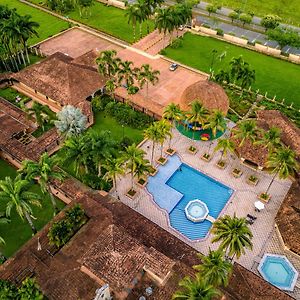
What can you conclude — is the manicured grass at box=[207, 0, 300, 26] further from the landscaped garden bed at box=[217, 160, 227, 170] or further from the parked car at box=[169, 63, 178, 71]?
the landscaped garden bed at box=[217, 160, 227, 170]

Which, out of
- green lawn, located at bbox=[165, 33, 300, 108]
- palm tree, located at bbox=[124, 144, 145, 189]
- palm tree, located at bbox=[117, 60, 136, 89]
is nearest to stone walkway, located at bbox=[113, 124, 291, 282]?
palm tree, located at bbox=[124, 144, 145, 189]

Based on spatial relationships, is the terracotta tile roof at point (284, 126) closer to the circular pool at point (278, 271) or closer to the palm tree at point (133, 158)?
the circular pool at point (278, 271)

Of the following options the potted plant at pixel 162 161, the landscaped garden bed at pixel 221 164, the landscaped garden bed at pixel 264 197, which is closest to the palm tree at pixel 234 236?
the landscaped garden bed at pixel 264 197

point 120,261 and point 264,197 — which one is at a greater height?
point 264,197

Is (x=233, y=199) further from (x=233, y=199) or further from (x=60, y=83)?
(x=60, y=83)

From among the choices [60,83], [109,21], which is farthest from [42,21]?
[60,83]

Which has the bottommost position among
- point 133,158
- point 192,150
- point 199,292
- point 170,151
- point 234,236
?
point 199,292

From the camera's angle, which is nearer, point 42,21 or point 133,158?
point 133,158

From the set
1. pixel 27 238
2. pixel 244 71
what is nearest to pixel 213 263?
pixel 27 238
